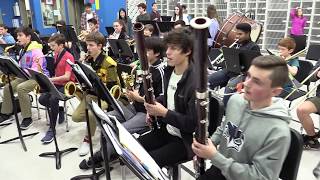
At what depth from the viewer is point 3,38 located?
5.97 metres

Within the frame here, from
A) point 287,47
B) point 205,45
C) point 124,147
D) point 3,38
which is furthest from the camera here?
point 3,38

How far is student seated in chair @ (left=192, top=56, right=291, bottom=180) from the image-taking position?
1.26m

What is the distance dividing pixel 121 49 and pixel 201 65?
3902 millimetres

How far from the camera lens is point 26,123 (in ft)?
12.4

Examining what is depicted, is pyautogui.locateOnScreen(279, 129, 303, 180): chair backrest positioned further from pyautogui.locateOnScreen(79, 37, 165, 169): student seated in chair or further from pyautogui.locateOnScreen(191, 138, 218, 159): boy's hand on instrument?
pyautogui.locateOnScreen(79, 37, 165, 169): student seated in chair

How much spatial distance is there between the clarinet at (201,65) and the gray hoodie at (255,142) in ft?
0.52

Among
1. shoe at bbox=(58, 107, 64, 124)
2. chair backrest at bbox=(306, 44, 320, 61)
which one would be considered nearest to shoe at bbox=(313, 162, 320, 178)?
chair backrest at bbox=(306, 44, 320, 61)

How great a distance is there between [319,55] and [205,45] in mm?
3742

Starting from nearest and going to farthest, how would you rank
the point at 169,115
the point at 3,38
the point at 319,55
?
1. the point at 169,115
2. the point at 319,55
3. the point at 3,38

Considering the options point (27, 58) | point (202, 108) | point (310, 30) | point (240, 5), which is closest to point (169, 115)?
point (202, 108)

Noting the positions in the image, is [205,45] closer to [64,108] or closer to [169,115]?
[169,115]

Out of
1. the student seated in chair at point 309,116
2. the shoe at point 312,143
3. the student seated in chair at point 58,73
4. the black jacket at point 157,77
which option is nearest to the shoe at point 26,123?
the student seated in chair at point 58,73

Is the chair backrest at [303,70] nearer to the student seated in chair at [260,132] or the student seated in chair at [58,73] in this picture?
the student seated in chair at [260,132]

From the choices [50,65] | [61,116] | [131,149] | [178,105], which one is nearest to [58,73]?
[50,65]
